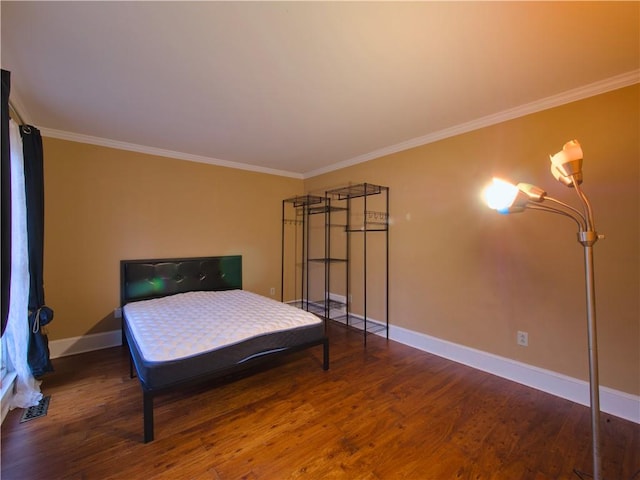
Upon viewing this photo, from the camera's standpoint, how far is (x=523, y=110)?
2.41 metres

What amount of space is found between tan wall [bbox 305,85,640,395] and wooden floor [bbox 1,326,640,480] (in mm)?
485

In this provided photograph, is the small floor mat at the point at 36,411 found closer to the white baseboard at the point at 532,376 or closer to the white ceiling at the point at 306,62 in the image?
the white ceiling at the point at 306,62

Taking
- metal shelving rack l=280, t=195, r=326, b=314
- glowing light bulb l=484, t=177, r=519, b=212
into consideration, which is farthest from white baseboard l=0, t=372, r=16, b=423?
glowing light bulb l=484, t=177, r=519, b=212

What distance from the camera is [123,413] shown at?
2014 mm

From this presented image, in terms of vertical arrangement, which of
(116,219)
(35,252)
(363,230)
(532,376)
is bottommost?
(532,376)

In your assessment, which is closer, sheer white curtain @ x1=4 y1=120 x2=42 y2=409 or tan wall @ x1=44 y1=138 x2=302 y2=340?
sheer white curtain @ x1=4 y1=120 x2=42 y2=409

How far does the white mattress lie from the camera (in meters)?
2.00

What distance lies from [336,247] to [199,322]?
2.38 metres

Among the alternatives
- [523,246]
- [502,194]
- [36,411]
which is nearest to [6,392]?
[36,411]

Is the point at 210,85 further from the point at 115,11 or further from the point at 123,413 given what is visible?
the point at 123,413

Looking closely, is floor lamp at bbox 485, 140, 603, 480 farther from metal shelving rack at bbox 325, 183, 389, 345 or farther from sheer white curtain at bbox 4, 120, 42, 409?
sheer white curtain at bbox 4, 120, 42, 409

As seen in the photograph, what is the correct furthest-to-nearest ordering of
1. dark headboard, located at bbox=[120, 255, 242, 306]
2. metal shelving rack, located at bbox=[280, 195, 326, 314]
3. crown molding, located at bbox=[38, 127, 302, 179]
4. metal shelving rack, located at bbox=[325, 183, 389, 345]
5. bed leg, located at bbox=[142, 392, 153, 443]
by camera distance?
metal shelving rack, located at bbox=[280, 195, 326, 314]
metal shelving rack, located at bbox=[325, 183, 389, 345]
dark headboard, located at bbox=[120, 255, 242, 306]
crown molding, located at bbox=[38, 127, 302, 179]
bed leg, located at bbox=[142, 392, 153, 443]

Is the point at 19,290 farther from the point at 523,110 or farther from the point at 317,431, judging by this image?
the point at 523,110

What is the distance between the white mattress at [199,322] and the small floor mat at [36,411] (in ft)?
2.37
